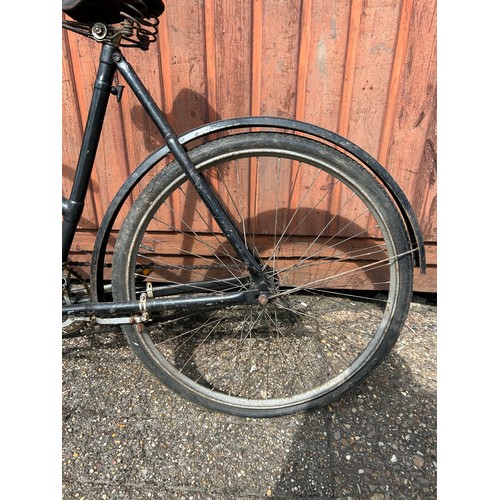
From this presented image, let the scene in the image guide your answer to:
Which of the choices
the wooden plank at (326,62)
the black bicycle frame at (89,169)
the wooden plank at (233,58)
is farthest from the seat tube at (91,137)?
the wooden plank at (326,62)

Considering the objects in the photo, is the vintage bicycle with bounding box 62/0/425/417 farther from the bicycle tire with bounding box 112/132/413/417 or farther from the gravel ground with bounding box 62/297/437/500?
the gravel ground with bounding box 62/297/437/500

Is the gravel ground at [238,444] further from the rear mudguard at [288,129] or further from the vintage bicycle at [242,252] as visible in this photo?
the rear mudguard at [288,129]

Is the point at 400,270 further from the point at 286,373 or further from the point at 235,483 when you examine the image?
the point at 235,483

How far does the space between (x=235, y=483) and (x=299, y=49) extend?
1767 mm

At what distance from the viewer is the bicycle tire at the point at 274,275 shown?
1287 mm

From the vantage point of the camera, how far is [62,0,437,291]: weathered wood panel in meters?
1.56

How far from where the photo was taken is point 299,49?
1.61 m

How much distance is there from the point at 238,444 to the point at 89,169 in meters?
1.19

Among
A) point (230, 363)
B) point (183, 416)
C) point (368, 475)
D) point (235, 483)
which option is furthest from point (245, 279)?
point (368, 475)

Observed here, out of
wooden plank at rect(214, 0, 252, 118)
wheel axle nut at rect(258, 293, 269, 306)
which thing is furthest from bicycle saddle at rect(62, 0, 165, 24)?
wheel axle nut at rect(258, 293, 269, 306)

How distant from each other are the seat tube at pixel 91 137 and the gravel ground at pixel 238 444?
71 cm

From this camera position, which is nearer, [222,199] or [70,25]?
[70,25]

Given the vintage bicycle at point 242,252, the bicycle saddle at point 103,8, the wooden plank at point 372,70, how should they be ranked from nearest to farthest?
the bicycle saddle at point 103,8
the vintage bicycle at point 242,252
the wooden plank at point 372,70

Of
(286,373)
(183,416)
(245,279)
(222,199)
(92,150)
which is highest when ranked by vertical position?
(92,150)
